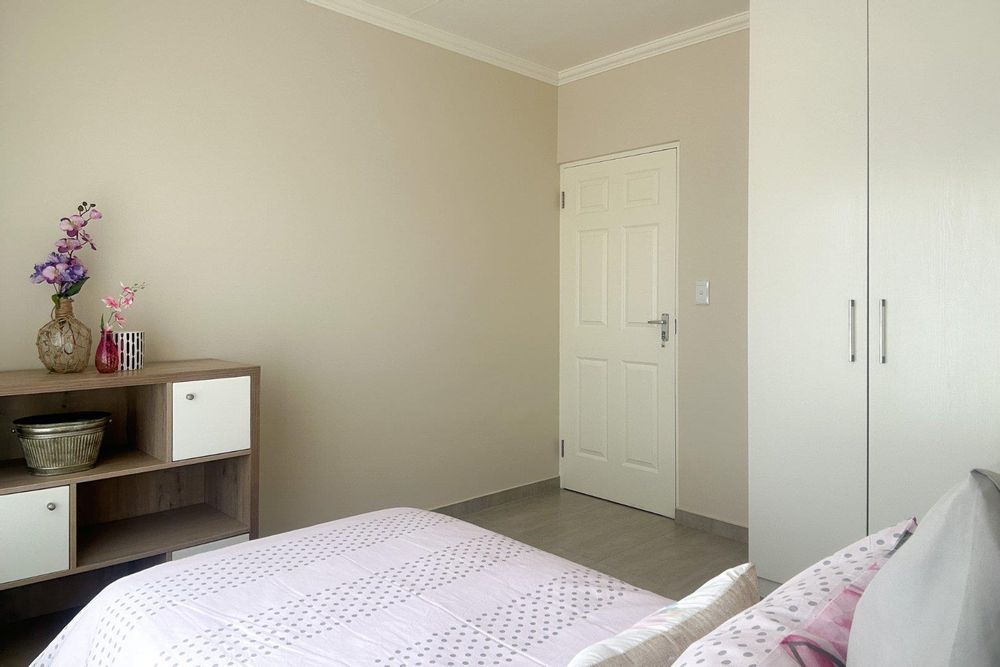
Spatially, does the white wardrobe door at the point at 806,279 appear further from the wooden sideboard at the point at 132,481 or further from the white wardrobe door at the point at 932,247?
the wooden sideboard at the point at 132,481

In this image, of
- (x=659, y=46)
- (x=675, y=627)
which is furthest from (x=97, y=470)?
(x=659, y=46)

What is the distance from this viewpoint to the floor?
2541mm

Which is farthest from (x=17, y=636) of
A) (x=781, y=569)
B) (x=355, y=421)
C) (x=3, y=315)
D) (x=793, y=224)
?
(x=793, y=224)

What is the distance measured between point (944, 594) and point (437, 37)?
3666mm

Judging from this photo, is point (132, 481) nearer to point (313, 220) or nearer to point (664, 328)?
point (313, 220)

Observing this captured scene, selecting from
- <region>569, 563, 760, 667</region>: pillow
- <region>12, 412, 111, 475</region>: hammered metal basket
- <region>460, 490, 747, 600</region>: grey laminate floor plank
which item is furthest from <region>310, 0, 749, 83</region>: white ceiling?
<region>569, 563, 760, 667</region>: pillow

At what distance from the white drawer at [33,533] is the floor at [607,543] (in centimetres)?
43

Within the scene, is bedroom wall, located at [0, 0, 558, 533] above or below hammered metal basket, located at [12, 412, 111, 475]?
above

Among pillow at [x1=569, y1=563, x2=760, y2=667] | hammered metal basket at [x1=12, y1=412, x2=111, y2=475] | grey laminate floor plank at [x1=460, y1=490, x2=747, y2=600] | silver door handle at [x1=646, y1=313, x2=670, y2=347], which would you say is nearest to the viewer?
pillow at [x1=569, y1=563, x2=760, y2=667]

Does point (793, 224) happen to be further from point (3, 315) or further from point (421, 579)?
point (3, 315)

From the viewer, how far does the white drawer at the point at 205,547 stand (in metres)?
2.44

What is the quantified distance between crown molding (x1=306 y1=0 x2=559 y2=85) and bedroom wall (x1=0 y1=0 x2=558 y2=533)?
0.19 ft

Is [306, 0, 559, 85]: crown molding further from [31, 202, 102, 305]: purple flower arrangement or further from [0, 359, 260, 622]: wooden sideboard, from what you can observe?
[0, 359, 260, 622]: wooden sideboard

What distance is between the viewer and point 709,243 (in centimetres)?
365
